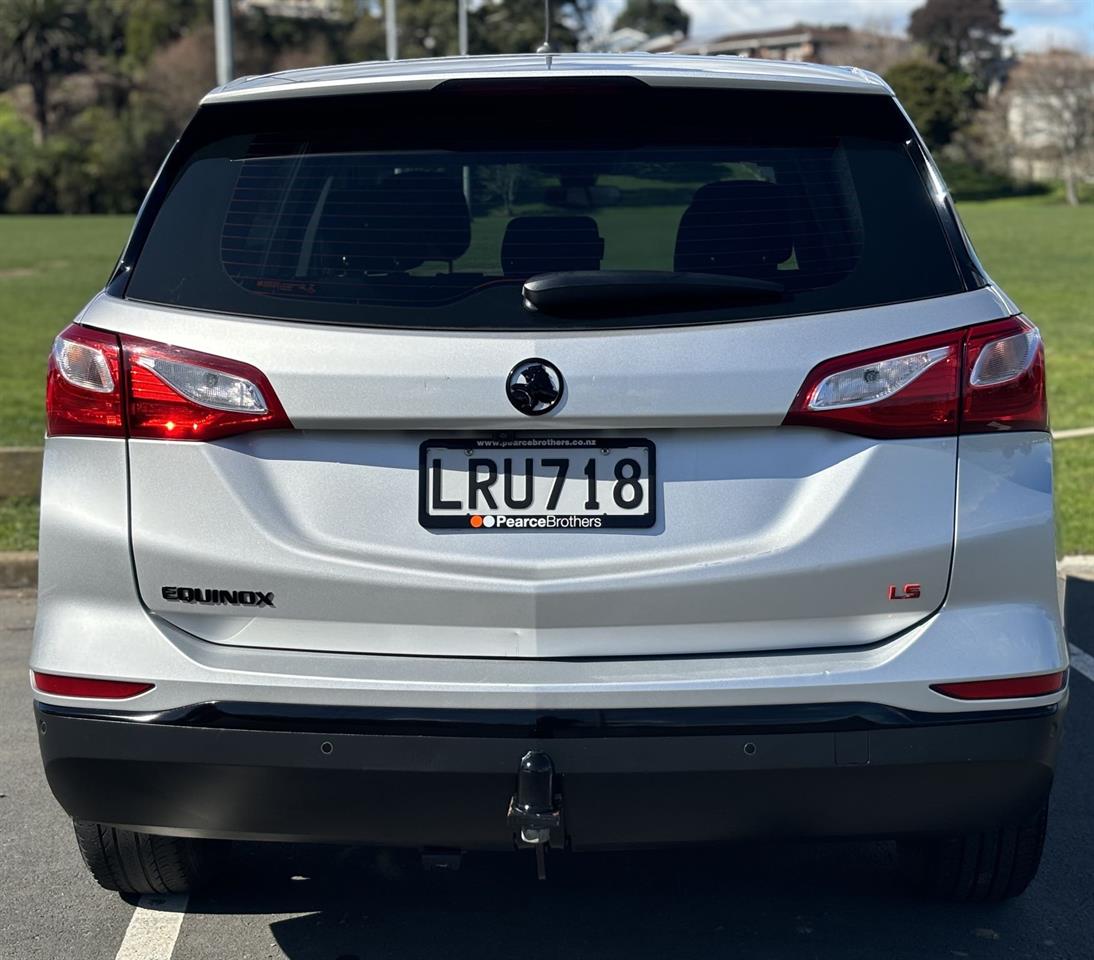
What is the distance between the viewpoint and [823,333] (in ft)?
9.67

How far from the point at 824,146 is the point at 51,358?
155cm

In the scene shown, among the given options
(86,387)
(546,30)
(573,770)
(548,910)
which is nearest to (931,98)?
(546,30)

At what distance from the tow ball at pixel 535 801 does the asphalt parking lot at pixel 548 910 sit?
684mm

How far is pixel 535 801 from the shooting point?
9.55 feet

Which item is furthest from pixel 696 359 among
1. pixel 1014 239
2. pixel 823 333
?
pixel 1014 239

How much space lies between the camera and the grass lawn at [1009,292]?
9.66 m

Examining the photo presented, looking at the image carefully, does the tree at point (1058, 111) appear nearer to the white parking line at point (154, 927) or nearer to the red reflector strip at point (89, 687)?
the white parking line at point (154, 927)

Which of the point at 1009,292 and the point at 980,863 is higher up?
the point at 980,863

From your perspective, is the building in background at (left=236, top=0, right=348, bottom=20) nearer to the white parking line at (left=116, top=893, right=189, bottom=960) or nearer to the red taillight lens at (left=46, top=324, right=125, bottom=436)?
the white parking line at (left=116, top=893, right=189, bottom=960)

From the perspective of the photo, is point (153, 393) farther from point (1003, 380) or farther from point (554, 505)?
point (1003, 380)

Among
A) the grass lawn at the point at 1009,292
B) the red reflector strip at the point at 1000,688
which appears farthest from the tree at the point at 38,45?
the red reflector strip at the point at 1000,688

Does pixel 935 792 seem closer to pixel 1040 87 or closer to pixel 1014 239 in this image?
pixel 1014 239

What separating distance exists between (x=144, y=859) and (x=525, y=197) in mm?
1684

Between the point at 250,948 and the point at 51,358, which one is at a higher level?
the point at 51,358
